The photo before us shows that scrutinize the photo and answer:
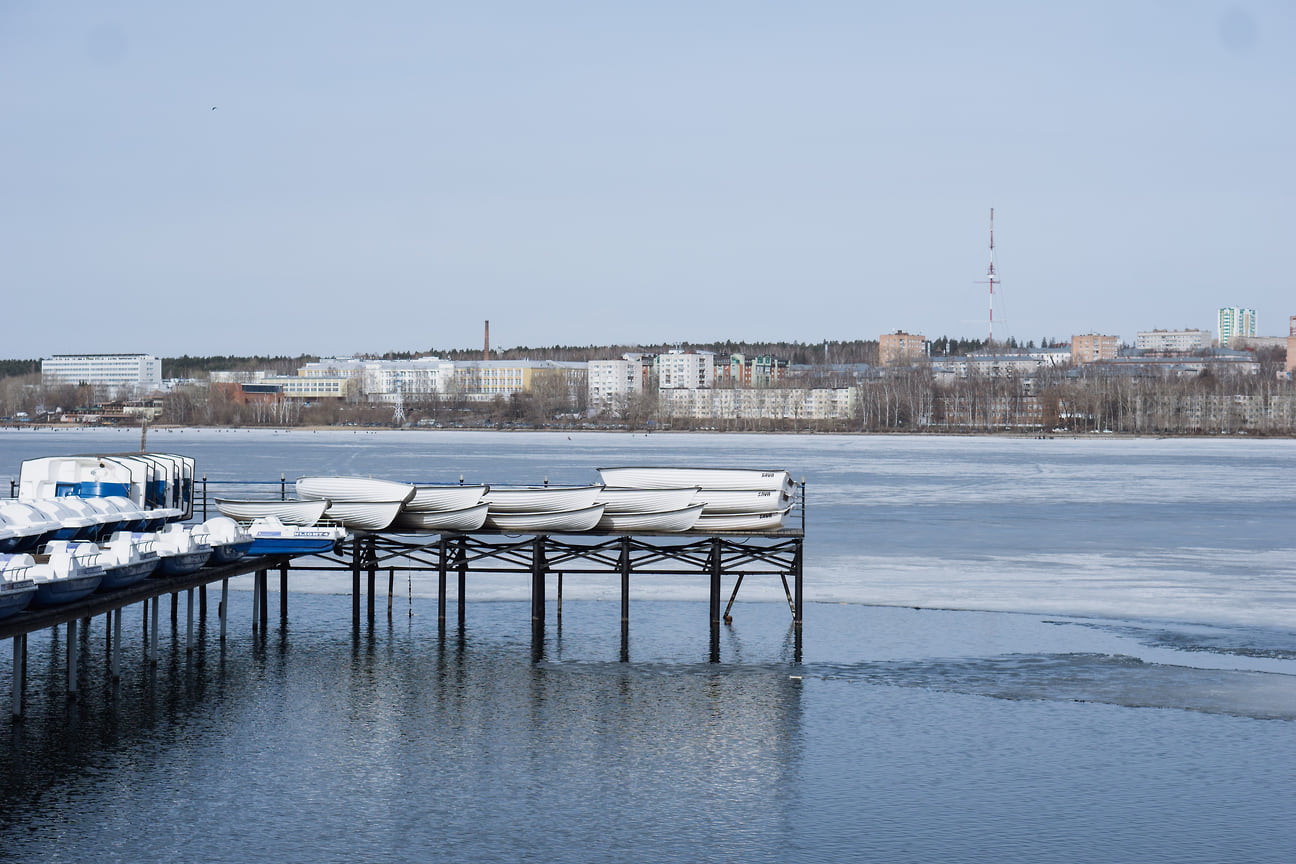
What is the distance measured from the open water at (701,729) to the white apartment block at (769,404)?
157131 millimetres

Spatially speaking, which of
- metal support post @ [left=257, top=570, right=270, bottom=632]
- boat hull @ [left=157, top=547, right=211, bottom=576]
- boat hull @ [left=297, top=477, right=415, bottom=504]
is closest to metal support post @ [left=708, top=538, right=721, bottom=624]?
boat hull @ [left=297, top=477, right=415, bottom=504]

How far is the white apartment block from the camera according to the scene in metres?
188

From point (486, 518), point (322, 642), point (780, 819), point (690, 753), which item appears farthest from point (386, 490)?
point (780, 819)

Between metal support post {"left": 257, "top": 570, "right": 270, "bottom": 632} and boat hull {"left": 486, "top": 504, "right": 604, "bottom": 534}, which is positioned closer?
metal support post {"left": 257, "top": 570, "right": 270, "bottom": 632}

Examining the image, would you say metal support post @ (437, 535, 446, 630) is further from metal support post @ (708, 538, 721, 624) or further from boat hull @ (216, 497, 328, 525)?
metal support post @ (708, 538, 721, 624)

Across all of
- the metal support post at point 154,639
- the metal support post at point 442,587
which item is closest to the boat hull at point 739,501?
the metal support post at point 442,587

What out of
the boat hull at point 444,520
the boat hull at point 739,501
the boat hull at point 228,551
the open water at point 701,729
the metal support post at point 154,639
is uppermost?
the boat hull at point 739,501

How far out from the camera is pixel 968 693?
727 inches

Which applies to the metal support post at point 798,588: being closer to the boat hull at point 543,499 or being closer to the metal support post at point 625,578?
the metal support post at point 625,578

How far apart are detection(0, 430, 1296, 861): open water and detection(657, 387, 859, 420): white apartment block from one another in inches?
6186

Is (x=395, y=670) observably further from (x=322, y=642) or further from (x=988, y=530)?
(x=988, y=530)

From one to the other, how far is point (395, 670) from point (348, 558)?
11.9m

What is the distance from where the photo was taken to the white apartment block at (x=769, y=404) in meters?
188

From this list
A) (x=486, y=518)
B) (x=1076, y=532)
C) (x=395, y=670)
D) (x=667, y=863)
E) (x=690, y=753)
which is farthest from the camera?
(x=1076, y=532)
